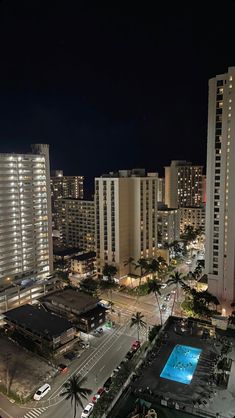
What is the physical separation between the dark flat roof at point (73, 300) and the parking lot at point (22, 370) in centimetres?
1174

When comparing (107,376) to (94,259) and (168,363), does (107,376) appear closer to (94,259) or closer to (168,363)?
(168,363)

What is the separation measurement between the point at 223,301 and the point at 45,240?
144ft

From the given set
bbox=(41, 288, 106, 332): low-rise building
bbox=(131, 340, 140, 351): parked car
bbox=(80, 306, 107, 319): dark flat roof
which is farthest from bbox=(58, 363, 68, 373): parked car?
bbox=(131, 340, 140, 351): parked car

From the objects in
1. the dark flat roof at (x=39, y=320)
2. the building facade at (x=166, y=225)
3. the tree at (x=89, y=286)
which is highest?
the building facade at (x=166, y=225)

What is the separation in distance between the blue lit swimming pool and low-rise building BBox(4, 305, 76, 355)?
72.0 feet

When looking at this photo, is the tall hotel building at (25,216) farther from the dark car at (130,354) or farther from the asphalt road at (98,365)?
the dark car at (130,354)

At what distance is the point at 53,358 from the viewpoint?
4878 cm

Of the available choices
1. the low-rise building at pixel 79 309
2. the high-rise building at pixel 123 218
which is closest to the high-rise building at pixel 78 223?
the high-rise building at pixel 123 218

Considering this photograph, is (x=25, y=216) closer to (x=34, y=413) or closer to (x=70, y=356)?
(x=70, y=356)

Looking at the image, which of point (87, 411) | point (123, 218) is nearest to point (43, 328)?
point (87, 411)

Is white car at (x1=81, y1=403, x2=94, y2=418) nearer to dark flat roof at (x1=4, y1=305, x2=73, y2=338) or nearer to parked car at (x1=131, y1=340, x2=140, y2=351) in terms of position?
dark flat roof at (x1=4, y1=305, x2=73, y2=338)

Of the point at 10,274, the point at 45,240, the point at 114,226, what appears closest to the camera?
the point at 10,274

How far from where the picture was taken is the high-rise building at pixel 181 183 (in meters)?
141

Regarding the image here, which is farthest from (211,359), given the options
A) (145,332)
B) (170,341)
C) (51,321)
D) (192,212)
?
(192,212)
